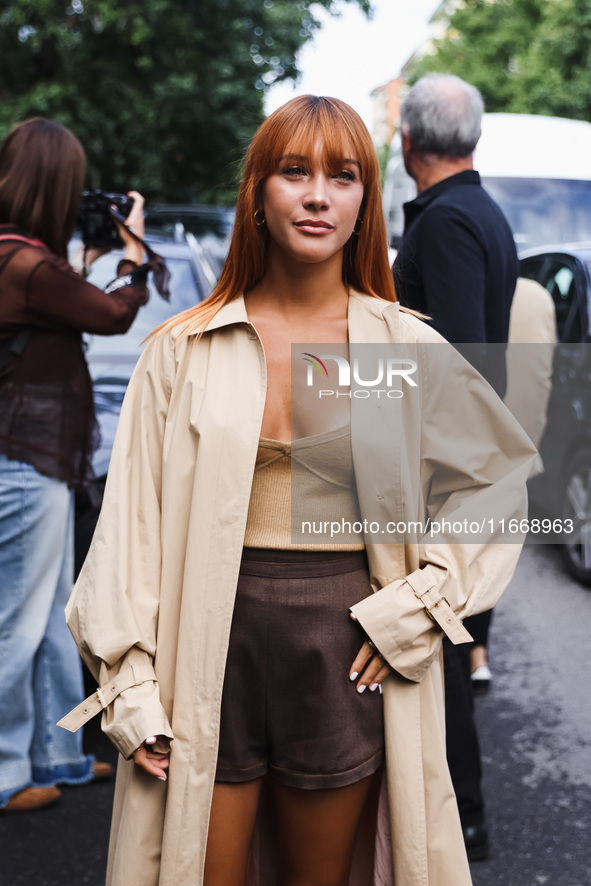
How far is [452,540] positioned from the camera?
2.03 m

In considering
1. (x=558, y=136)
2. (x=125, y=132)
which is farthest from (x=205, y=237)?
(x=125, y=132)

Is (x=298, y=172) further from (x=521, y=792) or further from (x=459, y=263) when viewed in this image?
(x=521, y=792)

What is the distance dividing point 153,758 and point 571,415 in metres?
4.69

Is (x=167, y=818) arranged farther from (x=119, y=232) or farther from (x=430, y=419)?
(x=119, y=232)

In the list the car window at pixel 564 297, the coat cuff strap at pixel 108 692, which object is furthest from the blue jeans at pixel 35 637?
the car window at pixel 564 297

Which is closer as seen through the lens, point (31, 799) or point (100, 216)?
point (31, 799)

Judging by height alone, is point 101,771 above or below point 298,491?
below

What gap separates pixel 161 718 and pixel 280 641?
27 centimetres

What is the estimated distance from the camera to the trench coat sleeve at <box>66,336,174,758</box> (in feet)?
6.26

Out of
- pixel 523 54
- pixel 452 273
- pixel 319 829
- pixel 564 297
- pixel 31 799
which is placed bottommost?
pixel 523 54

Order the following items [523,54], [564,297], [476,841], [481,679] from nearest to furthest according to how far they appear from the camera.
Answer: [476,841] < [481,679] < [564,297] < [523,54]

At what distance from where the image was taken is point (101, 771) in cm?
366

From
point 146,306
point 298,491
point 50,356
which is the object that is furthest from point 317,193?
Result: point 146,306

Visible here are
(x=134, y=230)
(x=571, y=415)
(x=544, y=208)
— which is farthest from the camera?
(x=544, y=208)
